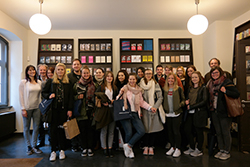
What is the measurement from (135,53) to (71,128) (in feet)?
11.2

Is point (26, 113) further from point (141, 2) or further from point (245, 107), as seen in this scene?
point (245, 107)

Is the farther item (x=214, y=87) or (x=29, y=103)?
(x=29, y=103)

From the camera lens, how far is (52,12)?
4.29 m

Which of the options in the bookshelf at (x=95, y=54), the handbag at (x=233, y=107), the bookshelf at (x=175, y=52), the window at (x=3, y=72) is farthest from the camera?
the bookshelf at (x=175, y=52)

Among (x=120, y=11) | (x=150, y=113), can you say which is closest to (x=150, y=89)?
(x=150, y=113)

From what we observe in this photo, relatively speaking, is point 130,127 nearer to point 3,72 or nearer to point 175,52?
point 175,52

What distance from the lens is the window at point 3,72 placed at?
486cm

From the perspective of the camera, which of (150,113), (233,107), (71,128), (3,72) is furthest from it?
(3,72)

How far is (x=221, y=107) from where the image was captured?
310 centimetres

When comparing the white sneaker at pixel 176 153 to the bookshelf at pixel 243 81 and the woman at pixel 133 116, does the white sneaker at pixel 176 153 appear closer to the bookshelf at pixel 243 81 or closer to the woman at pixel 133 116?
the woman at pixel 133 116

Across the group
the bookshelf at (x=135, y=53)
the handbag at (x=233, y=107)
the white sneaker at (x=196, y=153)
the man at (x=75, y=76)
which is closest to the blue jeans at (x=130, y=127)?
the white sneaker at (x=196, y=153)

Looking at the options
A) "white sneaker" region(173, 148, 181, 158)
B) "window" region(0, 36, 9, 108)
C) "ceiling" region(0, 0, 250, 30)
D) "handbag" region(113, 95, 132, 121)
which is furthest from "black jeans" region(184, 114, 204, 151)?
"window" region(0, 36, 9, 108)

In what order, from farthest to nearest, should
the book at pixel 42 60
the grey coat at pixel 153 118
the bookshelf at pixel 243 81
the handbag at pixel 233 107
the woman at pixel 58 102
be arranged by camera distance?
1. the book at pixel 42 60
2. the bookshelf at pixel 243 81
3. the grey coat at pixel 153 118
4. the woman at pixel 58 102
5. the handbag at pixel 233 107

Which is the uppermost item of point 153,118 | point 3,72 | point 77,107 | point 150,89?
point 3,72
